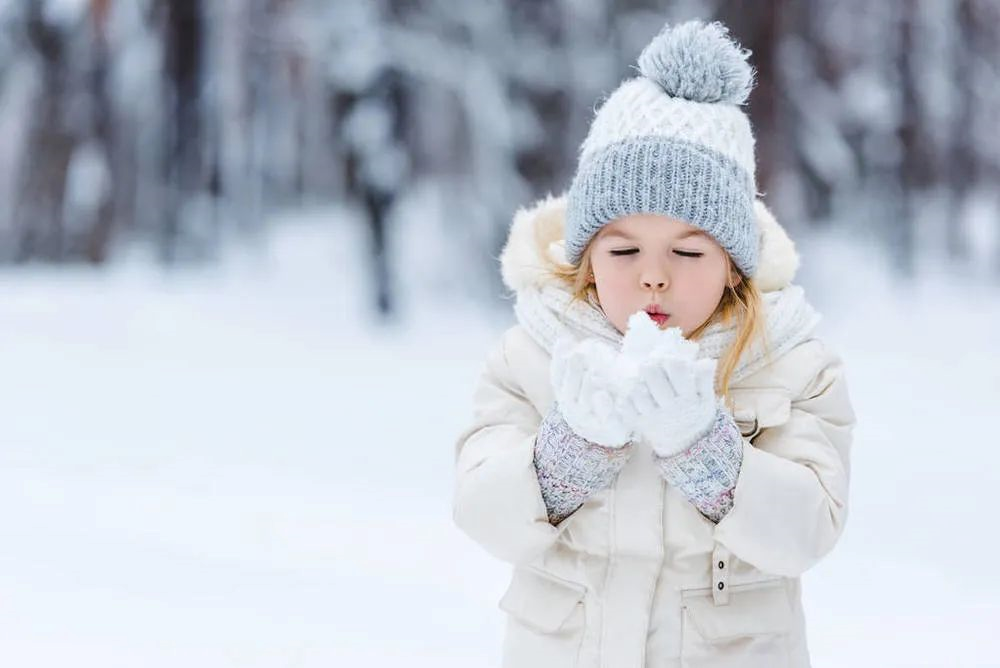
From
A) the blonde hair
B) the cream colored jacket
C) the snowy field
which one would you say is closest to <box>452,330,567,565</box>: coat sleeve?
the cream colored jacket

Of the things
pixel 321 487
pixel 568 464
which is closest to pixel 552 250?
pixel 568 464

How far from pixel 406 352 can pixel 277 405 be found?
225 cm

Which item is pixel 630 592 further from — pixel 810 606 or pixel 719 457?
pixel 810 606

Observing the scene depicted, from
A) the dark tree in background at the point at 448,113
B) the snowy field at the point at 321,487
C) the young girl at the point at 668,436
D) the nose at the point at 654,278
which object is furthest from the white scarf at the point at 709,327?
the dark tree in background at the point at 448,113

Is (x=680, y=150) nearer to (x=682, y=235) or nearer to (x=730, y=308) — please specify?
(x=682, y=235)

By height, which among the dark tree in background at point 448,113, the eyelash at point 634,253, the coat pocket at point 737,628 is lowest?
the coat pocket at point 737,628

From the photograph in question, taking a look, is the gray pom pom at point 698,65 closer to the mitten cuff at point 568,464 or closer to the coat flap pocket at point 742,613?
the mitten cuff at point 568,464

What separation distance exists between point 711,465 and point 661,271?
Answer: 32 cm

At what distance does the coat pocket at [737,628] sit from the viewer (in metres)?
1.64

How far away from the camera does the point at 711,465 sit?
1.50 metres

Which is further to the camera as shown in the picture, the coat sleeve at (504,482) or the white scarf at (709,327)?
the white scarf at (709,327)

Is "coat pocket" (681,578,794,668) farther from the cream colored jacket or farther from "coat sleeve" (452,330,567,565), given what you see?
"coat sleeve" (452,330,567,565)

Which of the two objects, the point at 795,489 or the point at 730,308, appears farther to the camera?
the point at 730,308

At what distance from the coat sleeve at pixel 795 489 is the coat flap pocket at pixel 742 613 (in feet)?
0.35
